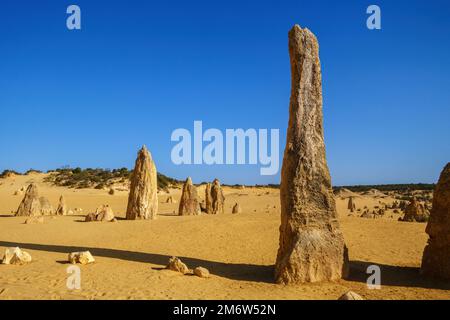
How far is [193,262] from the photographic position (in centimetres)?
998

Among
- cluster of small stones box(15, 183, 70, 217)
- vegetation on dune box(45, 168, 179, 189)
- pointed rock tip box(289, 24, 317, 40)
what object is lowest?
cluster of small stones box(15, 183, 70, 217)

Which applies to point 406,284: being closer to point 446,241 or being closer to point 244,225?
point 446,241

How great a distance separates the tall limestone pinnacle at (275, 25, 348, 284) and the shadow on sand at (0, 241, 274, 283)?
0.78 meters

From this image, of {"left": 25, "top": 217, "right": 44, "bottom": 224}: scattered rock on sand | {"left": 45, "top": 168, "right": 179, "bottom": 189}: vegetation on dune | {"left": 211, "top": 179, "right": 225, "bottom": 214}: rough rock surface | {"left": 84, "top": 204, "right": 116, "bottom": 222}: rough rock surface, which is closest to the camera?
{"left": 25, "top": 217, "right": 44, "bottom": 224}: scattered rock on sand

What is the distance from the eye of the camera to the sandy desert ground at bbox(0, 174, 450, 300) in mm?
7211

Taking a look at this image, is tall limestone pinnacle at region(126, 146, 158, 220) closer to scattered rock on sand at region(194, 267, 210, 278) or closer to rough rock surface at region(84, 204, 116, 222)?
rough rock surface at region(84, 204, 116, 222)

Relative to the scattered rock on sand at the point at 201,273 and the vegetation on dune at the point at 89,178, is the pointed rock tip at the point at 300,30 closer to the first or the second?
the scattered rock on sand at the point at 201,273

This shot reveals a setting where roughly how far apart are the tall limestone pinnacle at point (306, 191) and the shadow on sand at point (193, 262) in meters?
0.78

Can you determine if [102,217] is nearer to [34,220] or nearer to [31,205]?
[34,220]

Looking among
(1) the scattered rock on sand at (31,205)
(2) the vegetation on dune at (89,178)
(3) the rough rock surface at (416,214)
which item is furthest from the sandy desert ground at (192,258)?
(2) the vegetation on dune at (89,178)

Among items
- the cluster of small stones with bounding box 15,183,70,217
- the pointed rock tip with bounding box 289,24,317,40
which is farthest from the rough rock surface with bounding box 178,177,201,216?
the pointed rock tip with bounding box 289,24,317,40

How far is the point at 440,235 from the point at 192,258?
571cm

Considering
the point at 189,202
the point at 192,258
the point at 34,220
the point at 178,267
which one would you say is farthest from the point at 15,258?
the point at 189,202
